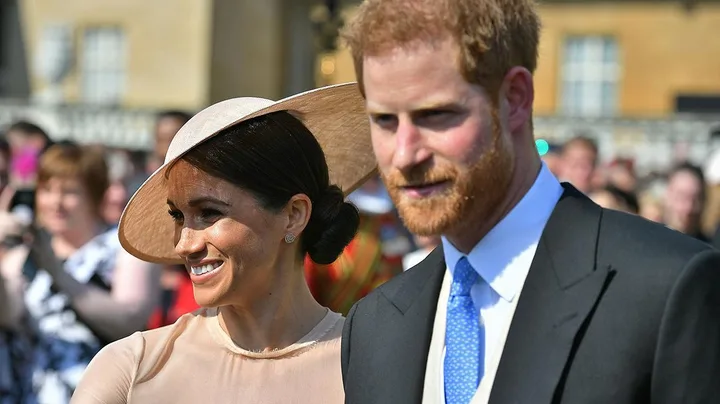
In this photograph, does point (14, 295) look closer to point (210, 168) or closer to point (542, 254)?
point (210, 168)

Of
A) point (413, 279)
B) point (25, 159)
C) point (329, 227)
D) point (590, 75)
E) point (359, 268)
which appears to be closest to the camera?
point (413, 279)

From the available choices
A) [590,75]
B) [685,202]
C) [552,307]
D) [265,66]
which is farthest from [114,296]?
[265,66]

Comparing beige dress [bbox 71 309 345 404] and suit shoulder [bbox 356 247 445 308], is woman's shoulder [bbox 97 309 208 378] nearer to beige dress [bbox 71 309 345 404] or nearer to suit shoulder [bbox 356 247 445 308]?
beige dress [bbox 71 309 345 404]

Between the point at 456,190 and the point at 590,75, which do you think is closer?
the point at 456,190

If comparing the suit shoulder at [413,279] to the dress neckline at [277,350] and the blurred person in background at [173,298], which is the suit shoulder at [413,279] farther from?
the blurred person in background at [173,298]

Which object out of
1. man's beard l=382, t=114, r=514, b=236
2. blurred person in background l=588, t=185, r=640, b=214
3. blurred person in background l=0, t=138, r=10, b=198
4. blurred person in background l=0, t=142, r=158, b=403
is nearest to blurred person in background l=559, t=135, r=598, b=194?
blurred person in background l=588, t=185, r=640, b=214

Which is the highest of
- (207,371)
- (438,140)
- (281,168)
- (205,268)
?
(438,140)

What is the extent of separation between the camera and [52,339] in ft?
18.4

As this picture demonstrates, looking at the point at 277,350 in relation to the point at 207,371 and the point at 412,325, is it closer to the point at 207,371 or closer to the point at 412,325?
the point at 207,371

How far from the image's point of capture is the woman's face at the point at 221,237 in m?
3.32

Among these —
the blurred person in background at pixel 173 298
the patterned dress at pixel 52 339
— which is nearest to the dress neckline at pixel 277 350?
the blurred person in background at pixel 173 298

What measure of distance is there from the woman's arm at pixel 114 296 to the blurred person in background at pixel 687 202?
3636mm

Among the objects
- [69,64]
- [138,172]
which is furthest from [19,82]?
[138,172]

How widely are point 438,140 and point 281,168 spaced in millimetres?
976
